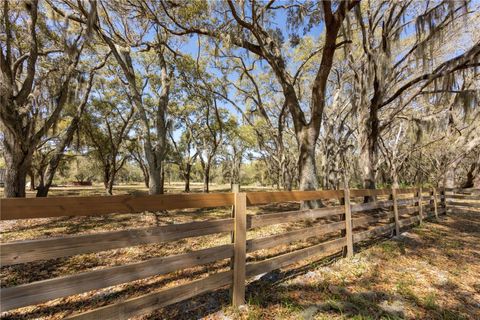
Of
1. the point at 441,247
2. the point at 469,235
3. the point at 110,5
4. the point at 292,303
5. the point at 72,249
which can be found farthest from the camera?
the point at 110,5

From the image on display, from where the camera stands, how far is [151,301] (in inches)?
83.6

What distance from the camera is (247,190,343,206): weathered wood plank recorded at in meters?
2.91

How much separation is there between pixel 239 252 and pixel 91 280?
4.60 ft

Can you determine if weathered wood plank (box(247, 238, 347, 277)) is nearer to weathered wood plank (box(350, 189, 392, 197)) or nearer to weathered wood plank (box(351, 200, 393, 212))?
weathered wood plank (box(351, 200, 393, 212))

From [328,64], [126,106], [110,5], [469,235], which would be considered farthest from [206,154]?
[469,235]

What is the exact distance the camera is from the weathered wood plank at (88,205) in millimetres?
1584

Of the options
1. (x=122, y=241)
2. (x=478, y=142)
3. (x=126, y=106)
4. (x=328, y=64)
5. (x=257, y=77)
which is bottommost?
(x=122, y=241)

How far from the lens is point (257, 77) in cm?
1741

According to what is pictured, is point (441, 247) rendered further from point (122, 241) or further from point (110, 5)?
point (110, 5)

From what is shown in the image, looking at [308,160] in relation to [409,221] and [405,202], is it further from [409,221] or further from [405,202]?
[409,221]

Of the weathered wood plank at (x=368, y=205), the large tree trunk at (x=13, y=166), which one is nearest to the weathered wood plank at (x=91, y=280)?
the weathered wood plank at (x=368, y=205)

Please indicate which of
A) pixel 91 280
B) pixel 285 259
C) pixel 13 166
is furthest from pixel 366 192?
pixel 13 166

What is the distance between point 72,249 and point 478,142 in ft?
45.9

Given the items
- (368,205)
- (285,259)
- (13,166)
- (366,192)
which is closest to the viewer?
(285,259)
